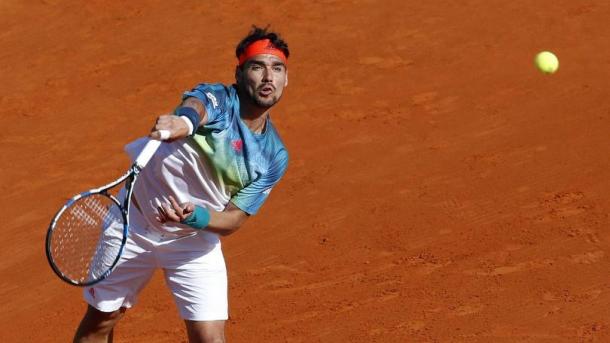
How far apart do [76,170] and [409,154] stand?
10.2ft

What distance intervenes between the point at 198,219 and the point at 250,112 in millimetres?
716

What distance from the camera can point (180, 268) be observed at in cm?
618

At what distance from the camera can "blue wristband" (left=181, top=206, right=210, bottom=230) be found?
5.55m

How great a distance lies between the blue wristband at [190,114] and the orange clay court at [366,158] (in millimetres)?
2657

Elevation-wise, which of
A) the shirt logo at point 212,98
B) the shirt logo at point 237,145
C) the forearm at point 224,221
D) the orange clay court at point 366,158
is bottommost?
the orange clay court at point 366,158

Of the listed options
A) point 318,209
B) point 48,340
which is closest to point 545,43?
point 318,209

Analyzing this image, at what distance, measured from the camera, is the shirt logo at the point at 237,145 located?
5852mm

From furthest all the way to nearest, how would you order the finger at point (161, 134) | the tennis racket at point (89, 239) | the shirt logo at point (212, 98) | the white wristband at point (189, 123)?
the tennis racket at point (89, 239) → the shirt logo at point (212, 98) → the white wristband at point (189, 123) → the finger at point (161, 134)

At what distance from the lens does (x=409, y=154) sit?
9.94 m

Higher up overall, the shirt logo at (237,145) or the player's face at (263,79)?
the player's face at (263,79)

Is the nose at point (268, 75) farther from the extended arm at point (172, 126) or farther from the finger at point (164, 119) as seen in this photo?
the finger at point (164, 119)

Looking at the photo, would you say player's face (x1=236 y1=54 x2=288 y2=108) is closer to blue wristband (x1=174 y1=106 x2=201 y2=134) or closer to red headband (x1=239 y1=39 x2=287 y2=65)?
red headband (x1=239 y1=39 x2=287 y2=65)

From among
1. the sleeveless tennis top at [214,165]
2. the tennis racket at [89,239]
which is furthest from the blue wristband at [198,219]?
the tennis racket at [89,239]

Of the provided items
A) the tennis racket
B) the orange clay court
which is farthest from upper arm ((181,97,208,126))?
the orange clay court
